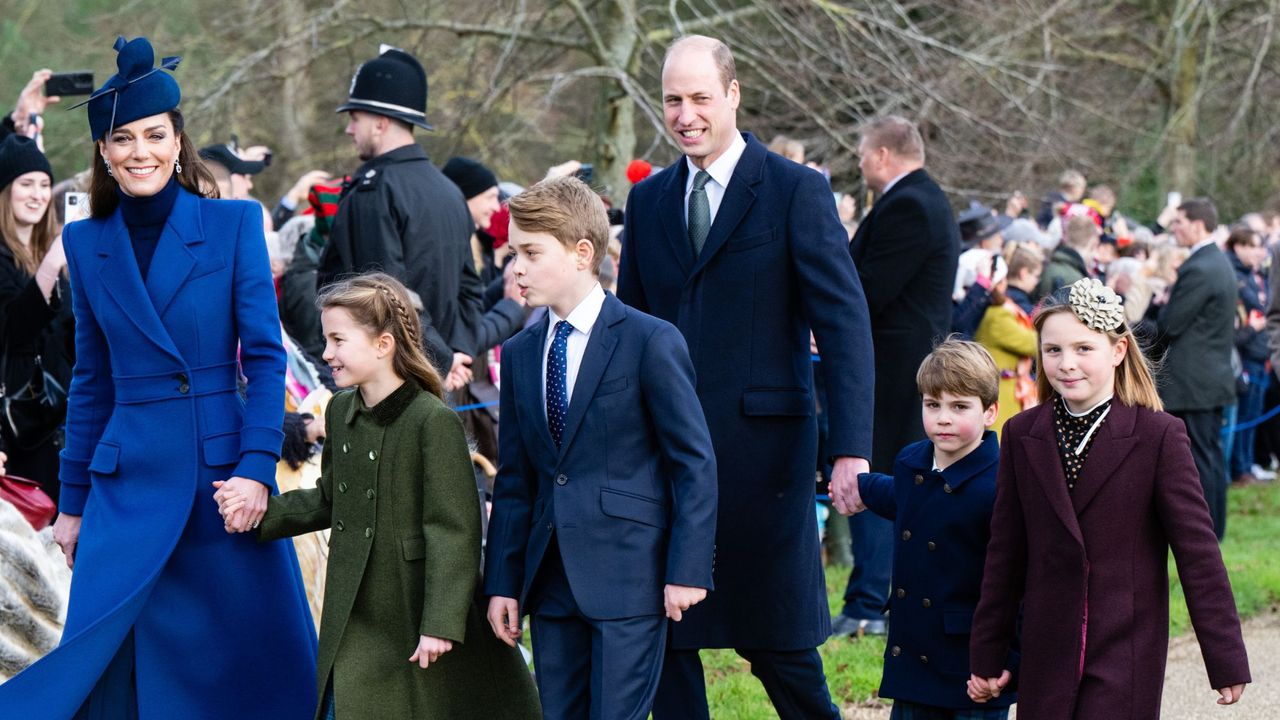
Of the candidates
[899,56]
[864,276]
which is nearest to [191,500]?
[864,276]

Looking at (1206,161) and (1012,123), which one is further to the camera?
(1206,161)

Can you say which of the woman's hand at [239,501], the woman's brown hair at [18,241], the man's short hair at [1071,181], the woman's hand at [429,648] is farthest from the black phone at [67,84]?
the man's short hair at [1071,181]

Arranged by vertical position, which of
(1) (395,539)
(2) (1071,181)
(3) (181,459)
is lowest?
(1) (395,539)

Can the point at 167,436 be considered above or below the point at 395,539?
above

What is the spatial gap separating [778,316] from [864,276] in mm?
2621

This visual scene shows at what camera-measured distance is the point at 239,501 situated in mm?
4344

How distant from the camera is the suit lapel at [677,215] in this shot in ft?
15.3

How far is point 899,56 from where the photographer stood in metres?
14.1

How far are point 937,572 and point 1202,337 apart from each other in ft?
21.2

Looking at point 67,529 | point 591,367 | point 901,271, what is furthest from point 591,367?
point 901,271

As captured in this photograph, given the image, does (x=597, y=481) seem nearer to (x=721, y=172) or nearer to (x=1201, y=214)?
(x=721, y=172)

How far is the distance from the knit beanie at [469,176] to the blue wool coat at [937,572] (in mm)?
4445

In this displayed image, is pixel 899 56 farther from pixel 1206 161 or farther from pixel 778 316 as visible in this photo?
pixel 1206 161

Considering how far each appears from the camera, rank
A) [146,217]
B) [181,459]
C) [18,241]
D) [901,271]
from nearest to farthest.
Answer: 1. [181,459]
2. [146,217]
3. [18,241]
4. [901,271]
